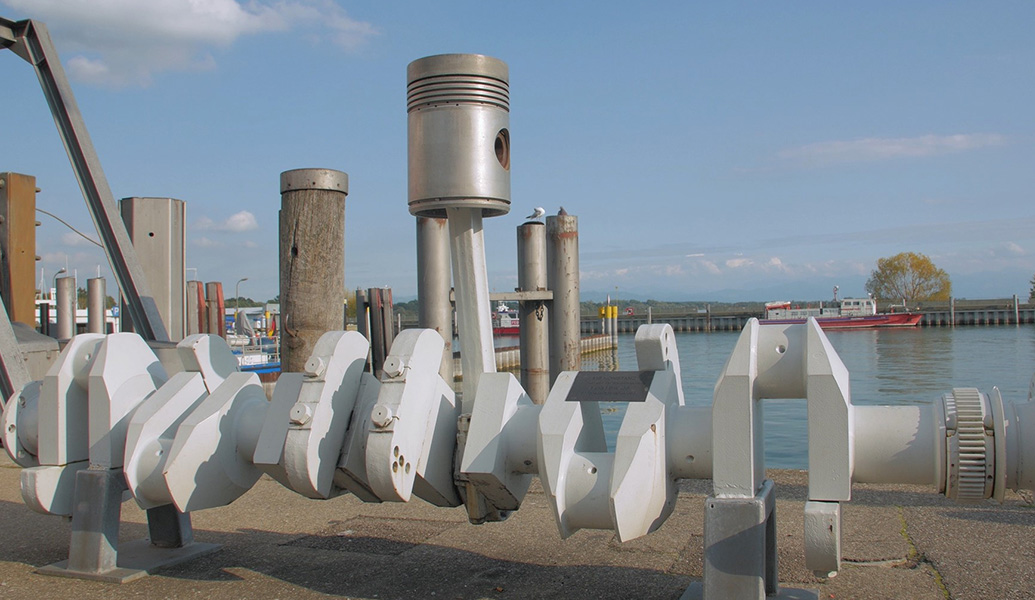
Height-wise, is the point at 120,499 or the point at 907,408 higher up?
the point at 907,408

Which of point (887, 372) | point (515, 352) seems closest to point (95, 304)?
point (515, 352)

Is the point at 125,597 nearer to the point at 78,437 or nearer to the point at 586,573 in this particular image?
the point at 78,437

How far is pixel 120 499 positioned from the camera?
15.6ft

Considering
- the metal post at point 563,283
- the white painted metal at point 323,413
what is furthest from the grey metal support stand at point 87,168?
the metal post at point 563,283

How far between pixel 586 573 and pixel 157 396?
249 cm

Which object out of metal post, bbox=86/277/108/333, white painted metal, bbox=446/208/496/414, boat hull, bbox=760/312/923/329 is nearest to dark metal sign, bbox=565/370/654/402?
white painted metal, bbox=446/208/496/414

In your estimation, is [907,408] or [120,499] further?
[120,499]

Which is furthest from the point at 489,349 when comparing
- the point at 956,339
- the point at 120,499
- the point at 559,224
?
the point at 956,339

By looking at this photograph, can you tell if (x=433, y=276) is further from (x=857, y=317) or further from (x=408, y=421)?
(x=857, y=317)

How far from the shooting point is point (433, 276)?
10758mm

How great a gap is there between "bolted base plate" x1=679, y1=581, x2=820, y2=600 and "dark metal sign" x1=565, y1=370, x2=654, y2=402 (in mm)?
951

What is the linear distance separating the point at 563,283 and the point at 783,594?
698 cm

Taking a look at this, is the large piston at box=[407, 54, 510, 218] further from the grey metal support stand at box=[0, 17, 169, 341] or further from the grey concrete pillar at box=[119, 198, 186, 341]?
the grey concrete pillar at box=[119, 198, 186, 341]

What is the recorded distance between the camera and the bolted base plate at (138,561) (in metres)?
4.66
